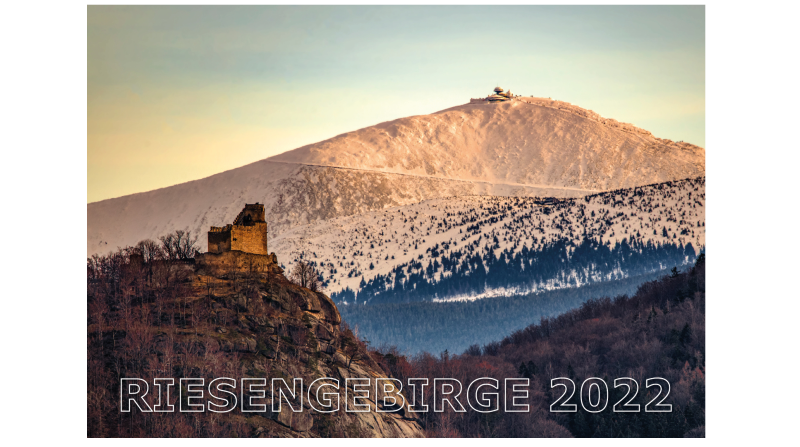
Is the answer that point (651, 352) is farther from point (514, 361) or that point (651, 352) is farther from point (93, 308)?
point (93, 308)

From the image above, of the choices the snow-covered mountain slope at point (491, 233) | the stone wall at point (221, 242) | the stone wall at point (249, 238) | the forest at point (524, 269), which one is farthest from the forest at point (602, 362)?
the snow-covered mountain slope at point (491, 233)

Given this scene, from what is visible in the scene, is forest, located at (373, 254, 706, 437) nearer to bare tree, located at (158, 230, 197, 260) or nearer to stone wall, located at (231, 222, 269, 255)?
stone wall, located at (231, 222, 269, 255)

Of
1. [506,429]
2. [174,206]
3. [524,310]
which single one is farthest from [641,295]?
[174,206]

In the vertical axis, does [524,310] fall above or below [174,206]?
below

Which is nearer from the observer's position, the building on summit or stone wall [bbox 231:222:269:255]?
the building on summit

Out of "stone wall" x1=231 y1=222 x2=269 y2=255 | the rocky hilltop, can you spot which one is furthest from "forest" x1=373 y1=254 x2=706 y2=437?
"stone wall" x1=231 y1=222 x2=269 y2=255

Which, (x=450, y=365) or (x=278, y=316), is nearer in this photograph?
(x=278, y=316)
